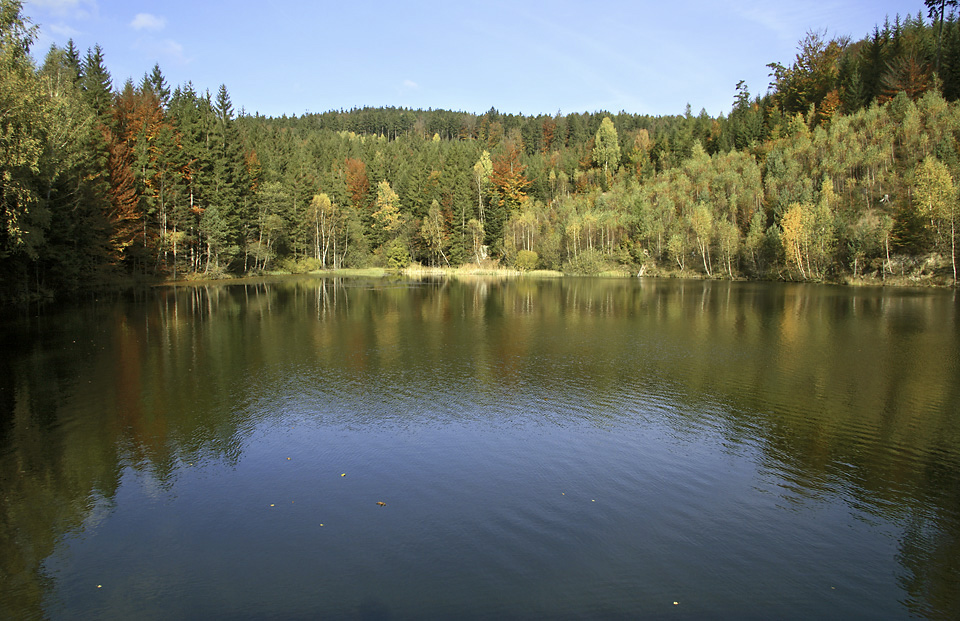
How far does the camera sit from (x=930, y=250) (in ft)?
158

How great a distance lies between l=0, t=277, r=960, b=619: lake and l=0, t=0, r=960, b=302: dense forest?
14736 millimetres

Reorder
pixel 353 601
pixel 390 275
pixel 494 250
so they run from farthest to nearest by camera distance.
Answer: pixel 494 250 → pixel 390 275 → pixel 353 601

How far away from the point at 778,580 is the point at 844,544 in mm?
1622

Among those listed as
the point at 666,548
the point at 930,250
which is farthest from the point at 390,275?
the point at 666,548

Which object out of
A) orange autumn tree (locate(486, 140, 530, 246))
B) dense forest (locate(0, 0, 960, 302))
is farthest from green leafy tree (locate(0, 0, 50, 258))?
orange autumn tree (locate(486, 140, 530, 246))

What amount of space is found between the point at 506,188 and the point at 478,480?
74562 mm

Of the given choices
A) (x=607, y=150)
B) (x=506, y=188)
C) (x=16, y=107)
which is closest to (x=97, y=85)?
(x=16, y=107)

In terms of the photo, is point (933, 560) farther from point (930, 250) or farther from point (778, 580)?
point (930, 250)

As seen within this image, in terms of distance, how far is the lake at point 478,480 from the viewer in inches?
260

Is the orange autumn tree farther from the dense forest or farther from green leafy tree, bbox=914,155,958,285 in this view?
green leafy tree, bbox=914,155,958,285

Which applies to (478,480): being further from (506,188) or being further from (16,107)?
(506,188)

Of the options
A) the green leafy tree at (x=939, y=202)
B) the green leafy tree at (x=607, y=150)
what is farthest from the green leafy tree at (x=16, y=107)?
the green leafy tree at (x=607, y=150)

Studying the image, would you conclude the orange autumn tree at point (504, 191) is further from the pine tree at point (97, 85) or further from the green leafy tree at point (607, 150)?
the pine tree at point (97, 85)

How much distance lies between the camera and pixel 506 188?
266ft
